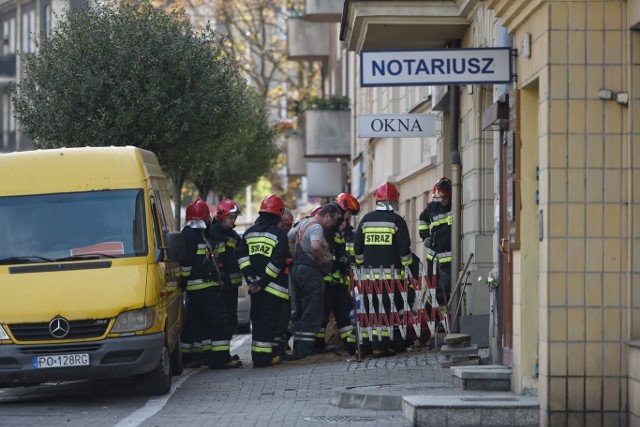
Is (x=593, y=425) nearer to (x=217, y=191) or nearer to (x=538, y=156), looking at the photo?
(x=538, y=156)

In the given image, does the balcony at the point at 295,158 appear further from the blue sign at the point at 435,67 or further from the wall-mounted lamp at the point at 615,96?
the wall-mounted lamp at the point at 615,96

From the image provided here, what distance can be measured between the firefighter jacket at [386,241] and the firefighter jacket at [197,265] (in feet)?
5.56

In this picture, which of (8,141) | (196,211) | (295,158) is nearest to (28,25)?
(8,141)

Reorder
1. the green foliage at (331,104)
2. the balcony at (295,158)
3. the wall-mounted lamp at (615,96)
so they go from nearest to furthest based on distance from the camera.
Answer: the wall-mounted lamp at (615,96) < the green foliage at (331,104) < the balcony at (295,158)

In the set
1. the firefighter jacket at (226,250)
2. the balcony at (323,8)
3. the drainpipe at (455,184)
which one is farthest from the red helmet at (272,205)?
the balcony at (323,8)

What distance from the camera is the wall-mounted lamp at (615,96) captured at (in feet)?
32.2

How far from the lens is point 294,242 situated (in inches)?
731

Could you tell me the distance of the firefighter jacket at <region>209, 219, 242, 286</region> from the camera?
17.5 m

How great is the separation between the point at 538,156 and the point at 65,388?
6.19 meters

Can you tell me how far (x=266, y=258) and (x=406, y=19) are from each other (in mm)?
3428

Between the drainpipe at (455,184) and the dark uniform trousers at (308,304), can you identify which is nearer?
the dark uniform trousers at (308,304)

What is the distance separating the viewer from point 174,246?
45.1ft

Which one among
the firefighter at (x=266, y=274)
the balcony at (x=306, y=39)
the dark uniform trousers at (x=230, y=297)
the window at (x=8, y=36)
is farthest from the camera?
the window at (x=8, y=36)

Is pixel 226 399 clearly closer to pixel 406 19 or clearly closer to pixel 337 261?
pixel 337 261
